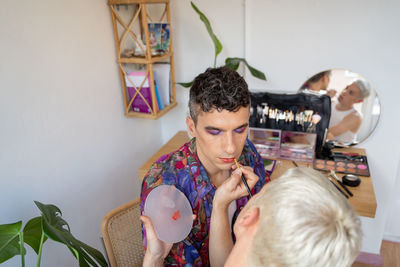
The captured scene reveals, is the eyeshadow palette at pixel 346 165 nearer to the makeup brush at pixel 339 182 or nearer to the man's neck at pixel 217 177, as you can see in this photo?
the makeup brush at pixel 339 182

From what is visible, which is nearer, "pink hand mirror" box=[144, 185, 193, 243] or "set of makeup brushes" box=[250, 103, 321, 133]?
"pink hand mirror" box=[144, 185, 193, 243]

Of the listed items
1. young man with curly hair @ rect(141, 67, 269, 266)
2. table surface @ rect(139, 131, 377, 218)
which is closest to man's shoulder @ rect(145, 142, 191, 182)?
young man with curly hair @ rect(141, 67, 269, 266)

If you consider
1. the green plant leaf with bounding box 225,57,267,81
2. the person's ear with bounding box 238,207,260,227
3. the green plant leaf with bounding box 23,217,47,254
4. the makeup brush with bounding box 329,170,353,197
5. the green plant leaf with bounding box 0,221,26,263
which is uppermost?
the green plant leaf with bounding box 225,57,267,81

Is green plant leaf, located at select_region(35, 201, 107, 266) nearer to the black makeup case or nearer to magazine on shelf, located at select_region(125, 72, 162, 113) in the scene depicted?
magazine on shelf, located at select_region(125, 72, 162, 113)

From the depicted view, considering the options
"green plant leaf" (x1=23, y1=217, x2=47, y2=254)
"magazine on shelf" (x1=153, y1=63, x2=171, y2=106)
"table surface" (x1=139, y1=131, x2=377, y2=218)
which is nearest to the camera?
"green plant leaf" (x1=23, y1=217, x2=47, y2=254)

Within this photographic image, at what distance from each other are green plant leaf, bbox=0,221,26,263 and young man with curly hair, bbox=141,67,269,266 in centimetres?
39

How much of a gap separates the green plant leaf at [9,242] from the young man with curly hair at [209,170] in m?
0.39

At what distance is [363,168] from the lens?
5.68 ft

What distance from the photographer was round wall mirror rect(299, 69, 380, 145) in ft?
5.94

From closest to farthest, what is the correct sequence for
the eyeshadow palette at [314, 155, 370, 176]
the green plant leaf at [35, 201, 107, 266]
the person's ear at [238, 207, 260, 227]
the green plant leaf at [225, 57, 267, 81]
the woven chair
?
1. the person's ear at [238, 207, 260, 227]
2. the green plant leaf at [35, 201, 107, 266]
3. the woven chair
4. the eyeshadow palette at [314, 155, 370, 176]
5. the green plant leaf at [225, 57, 267, 81]

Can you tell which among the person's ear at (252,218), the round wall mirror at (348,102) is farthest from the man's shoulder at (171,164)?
the round wall mirror at (348,102)

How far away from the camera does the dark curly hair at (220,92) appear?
972mm

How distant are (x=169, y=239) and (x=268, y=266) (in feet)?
1.24

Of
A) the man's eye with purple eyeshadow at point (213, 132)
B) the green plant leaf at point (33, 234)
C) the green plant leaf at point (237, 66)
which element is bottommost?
the green plant leaf at point (33, 234)
